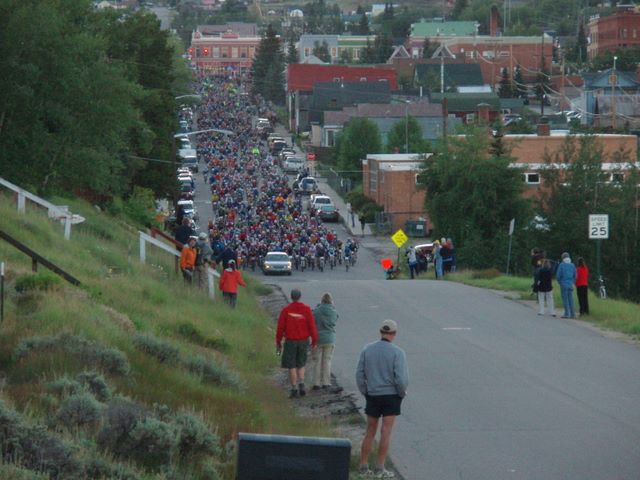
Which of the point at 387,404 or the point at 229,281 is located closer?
the point at 387,404

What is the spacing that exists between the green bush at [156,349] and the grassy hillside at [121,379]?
24 mm

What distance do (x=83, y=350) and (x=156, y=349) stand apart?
6.97ft

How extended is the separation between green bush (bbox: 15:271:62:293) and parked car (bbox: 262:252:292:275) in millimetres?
38377

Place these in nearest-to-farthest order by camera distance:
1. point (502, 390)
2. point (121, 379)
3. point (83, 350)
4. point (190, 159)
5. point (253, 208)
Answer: point (121, 379) → point (83, 350) → point (502, 390) → point (253, 208) → point (190, 159)

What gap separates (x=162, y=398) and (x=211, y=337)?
7.45m

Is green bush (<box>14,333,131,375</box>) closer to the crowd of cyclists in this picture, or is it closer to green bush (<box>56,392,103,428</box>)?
green bush (<box>56,392,103,428</box>)

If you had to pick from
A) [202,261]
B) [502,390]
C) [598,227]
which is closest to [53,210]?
[202,261]

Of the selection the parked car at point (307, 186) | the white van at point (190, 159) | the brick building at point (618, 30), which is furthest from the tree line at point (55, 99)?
the brick building at point (618, 30)

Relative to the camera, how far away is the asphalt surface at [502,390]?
13.9 m

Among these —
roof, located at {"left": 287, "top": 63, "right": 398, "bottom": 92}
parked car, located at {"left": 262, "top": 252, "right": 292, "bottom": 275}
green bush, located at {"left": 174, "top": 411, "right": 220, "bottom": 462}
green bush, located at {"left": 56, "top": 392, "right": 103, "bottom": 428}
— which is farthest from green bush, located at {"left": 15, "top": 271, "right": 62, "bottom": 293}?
roof, located at {"left": 287, "top": 63, "right": 398, "bottom": 92}

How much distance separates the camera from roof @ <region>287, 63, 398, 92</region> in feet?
487

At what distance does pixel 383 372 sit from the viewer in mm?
13266

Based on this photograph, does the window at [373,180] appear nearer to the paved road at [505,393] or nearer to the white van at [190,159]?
the white van at [190,159]

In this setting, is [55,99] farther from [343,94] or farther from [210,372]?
[343,94]
